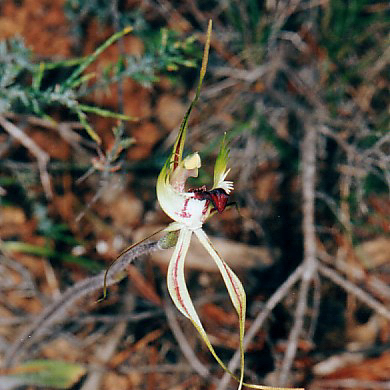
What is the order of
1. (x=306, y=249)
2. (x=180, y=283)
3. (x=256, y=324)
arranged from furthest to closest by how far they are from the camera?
1. (x=306, y=249)
2. (x=256, y=324)
3. (x=180, y=283)

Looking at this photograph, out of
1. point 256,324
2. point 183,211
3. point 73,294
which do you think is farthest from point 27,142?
point 256,324

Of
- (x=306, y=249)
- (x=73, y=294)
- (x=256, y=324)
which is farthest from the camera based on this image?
(x=306, y=249)

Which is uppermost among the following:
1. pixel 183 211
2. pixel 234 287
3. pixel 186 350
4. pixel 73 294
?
pixel 183 211

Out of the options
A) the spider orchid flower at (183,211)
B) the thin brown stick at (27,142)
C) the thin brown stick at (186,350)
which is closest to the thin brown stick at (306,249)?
the thin brown stick at (186,350)

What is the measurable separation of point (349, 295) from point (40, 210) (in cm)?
110

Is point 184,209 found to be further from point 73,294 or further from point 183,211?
point 73,294

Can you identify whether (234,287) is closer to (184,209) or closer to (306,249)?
(184,209)

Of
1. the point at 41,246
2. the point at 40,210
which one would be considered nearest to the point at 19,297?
the point at 41,246

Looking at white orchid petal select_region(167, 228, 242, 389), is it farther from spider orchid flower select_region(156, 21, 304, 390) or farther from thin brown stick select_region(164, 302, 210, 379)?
thin brown stick select_region(164, 302, 210, 379)

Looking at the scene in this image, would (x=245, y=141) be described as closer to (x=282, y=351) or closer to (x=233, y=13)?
(x=233, y=13)

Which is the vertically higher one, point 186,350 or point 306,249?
point 306,249

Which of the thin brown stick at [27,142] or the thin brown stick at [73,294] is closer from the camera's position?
the thin brown stick at [73,294]

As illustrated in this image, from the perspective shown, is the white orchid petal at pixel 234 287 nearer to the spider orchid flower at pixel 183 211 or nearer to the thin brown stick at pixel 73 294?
the spider orchid flower at pixel 183 211

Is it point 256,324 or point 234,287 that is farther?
point 256,324
